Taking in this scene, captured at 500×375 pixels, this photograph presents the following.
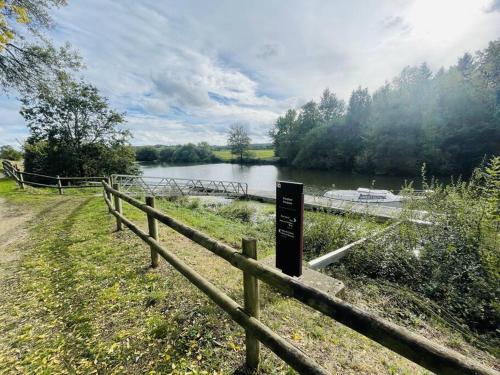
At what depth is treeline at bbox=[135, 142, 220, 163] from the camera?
81375 mm

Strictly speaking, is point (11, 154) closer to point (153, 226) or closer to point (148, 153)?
point (153, 226)

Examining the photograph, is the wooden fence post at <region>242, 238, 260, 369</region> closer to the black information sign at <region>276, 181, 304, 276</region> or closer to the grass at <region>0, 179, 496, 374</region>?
the grass at <region>0, 179, 496, 374</region>

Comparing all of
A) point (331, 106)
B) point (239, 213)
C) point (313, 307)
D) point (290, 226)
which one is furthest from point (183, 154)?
point (313, 307)

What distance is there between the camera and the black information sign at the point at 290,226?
7.21ft

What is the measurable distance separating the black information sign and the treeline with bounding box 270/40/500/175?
2800 cm

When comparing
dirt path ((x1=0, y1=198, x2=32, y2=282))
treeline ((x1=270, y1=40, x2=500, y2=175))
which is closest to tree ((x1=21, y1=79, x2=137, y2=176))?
dirt path ((x1=0, y1=198, x2=32, y2=282))

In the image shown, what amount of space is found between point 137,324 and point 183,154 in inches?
3270

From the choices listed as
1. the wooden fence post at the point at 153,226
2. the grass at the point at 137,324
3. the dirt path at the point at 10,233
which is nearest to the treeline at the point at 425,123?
the grass at the point at 137,324

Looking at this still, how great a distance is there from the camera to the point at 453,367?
3.28ft

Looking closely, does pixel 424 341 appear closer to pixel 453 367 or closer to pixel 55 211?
→ pixel 453 367

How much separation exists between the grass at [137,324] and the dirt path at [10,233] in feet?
0.88

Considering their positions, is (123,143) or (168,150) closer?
(123,143)

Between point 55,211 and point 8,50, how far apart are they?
666 centimetres

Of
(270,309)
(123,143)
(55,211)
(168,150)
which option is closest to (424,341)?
(270,309)
